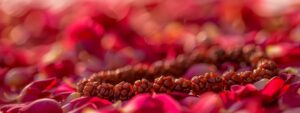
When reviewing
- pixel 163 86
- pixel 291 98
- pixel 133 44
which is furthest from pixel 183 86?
pixel 133 44

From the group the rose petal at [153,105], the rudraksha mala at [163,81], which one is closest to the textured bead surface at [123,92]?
the rudraksha mala at [163,81]

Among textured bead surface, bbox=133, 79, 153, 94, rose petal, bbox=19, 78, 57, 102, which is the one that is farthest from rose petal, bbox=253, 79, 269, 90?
rose petal, bbox=19, 78, 57, 102

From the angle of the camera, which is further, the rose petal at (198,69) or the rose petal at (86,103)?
the rose petal at (198,69)

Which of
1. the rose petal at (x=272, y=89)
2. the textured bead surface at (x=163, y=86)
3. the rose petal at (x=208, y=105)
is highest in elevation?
the textured bead surface at (x=163, y=86)

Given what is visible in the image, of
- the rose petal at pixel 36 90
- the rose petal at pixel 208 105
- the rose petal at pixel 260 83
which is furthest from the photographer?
the rose petal at pixel 36 90

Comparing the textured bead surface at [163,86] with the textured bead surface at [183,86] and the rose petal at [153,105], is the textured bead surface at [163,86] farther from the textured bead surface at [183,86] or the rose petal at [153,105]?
the rose petal at [153,105]

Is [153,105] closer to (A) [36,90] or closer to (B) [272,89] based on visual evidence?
(B) [272,89]

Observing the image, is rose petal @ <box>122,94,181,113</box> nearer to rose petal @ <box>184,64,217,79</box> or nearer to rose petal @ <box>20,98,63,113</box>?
rose petal @ <box>20,98,63,113</box>
